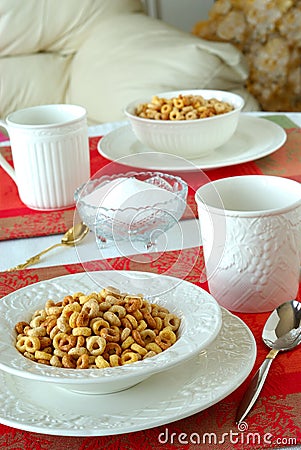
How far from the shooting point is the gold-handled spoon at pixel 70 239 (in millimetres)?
907

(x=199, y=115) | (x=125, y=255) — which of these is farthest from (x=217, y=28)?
(x=125, y=255)

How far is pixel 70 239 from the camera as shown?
0.96m

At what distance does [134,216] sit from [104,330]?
22 cm

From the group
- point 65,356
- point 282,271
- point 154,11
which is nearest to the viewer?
point 65,356

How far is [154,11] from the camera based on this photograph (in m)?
2.92

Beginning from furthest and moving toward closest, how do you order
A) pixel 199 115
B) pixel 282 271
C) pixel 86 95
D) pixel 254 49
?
1. pixel 254 49
2. pixel 86 95
3. pixel 199 115
4. pixel 282 271

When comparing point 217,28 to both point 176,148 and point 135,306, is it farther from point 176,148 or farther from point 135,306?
point 135,306

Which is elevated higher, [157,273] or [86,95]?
[157,273]

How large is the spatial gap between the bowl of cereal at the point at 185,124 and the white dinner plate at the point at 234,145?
0.03 metres

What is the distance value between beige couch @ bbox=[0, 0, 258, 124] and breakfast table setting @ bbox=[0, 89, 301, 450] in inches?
40.1

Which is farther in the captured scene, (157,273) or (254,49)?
(254,49)

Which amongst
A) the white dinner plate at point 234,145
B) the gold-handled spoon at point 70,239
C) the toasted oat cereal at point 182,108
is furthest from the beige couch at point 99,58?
the gold-handled spoon at point 70,239

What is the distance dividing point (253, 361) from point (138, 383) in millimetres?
101

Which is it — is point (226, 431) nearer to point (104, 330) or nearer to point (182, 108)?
point (104, 330)
